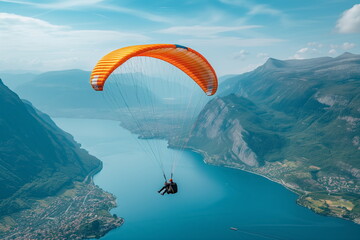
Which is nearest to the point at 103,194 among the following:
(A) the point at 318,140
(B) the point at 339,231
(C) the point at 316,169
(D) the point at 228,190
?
(D) the point at 228,190

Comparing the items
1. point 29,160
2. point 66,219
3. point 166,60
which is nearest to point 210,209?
point 66,219

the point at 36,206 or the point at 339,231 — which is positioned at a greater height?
the point at 339,231

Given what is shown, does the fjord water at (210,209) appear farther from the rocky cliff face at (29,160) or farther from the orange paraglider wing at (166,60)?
the orange paraglider wing at (166,60)

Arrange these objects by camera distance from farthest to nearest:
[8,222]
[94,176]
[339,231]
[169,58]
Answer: [94,176]
[8,222]
[339,231]
[169,58]

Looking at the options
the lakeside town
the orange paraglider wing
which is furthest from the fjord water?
the orange paraglider wing

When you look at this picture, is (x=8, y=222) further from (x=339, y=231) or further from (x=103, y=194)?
(x=339, y=231)

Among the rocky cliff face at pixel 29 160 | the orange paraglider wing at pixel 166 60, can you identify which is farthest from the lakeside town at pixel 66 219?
the orange paraglider wing at pixel 166 60

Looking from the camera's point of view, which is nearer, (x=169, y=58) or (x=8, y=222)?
(x=169, y=58)
